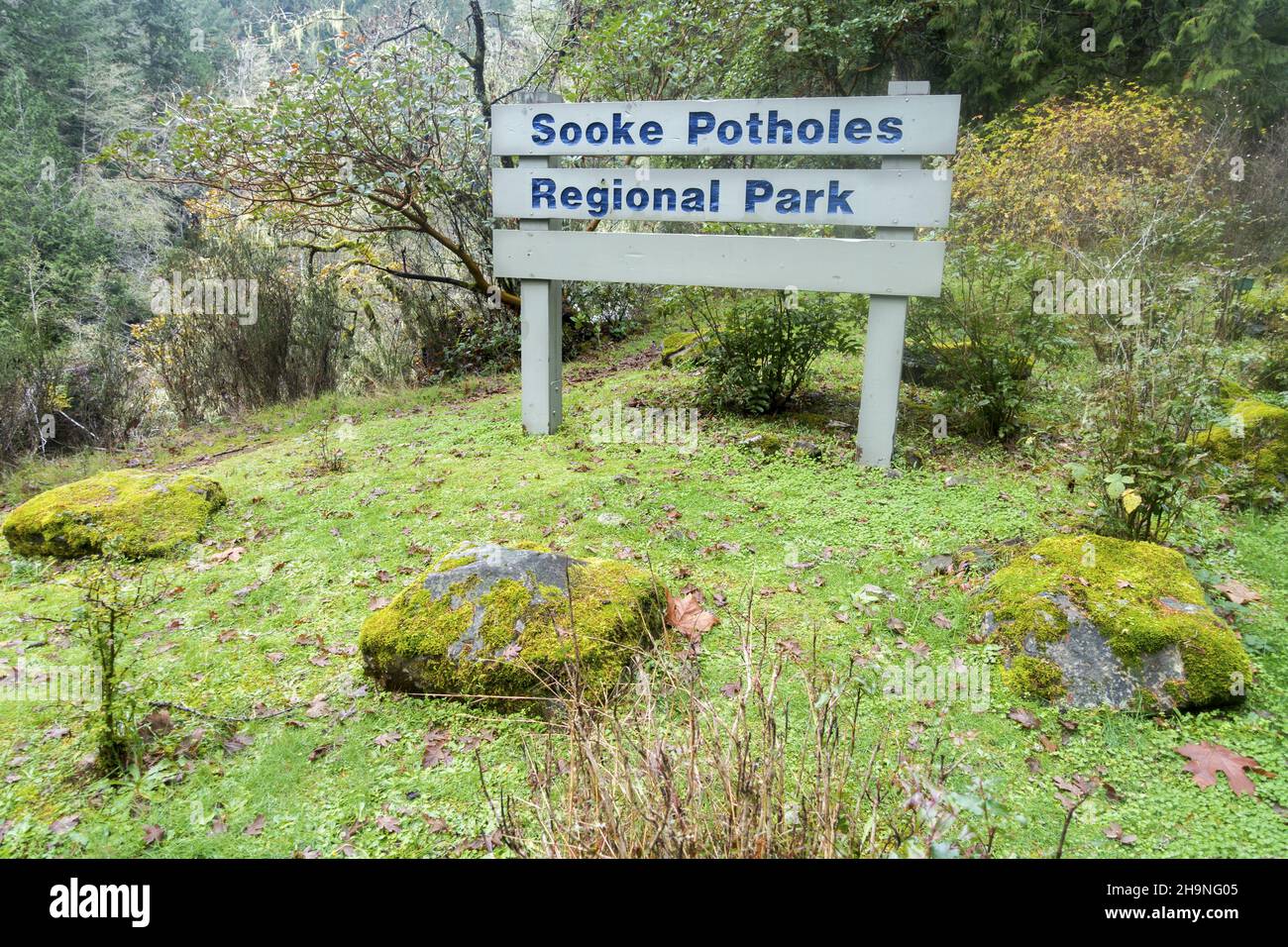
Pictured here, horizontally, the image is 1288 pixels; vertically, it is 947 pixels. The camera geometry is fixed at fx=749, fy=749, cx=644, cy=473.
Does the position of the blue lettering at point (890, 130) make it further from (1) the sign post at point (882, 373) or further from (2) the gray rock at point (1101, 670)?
(2) the gray rock at point (1101, 670)

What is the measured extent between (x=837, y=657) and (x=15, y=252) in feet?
73.7

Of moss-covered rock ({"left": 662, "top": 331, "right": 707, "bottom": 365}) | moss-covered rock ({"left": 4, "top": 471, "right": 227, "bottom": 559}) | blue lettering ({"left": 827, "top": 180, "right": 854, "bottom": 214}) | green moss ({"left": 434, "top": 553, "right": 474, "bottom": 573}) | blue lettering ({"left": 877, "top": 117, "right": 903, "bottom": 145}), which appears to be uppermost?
Answer: blue lettering ({"left": 877, "top": 117, "right": 903, "bottom": 145})

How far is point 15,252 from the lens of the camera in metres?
18.0

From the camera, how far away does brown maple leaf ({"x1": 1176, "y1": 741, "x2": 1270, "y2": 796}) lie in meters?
2.62

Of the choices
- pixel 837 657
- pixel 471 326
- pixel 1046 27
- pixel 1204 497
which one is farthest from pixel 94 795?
pixel 1046 27

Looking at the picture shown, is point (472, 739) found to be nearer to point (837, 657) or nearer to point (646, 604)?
point (646, 604)

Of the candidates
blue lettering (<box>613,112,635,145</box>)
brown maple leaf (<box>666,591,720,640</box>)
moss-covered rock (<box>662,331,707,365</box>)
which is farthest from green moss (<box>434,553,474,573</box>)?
moss-covered rock (<box>662,331,707,365</box>)

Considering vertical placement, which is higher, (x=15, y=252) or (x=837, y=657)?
(x=15, y=252)

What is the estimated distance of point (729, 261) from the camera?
5707 mm

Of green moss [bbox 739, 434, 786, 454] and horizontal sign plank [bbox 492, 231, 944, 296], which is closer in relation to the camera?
horizontal sign plank [bbox 492, 231, 944, 296]

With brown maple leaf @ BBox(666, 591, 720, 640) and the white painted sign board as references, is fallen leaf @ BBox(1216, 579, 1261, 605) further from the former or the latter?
brown maple leaf @ BBox(666, 591, 720, 640)

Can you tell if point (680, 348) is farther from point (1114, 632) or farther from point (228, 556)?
point (1114, 632)

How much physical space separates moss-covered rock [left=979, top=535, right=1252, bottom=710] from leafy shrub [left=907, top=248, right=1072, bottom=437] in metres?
2.23
